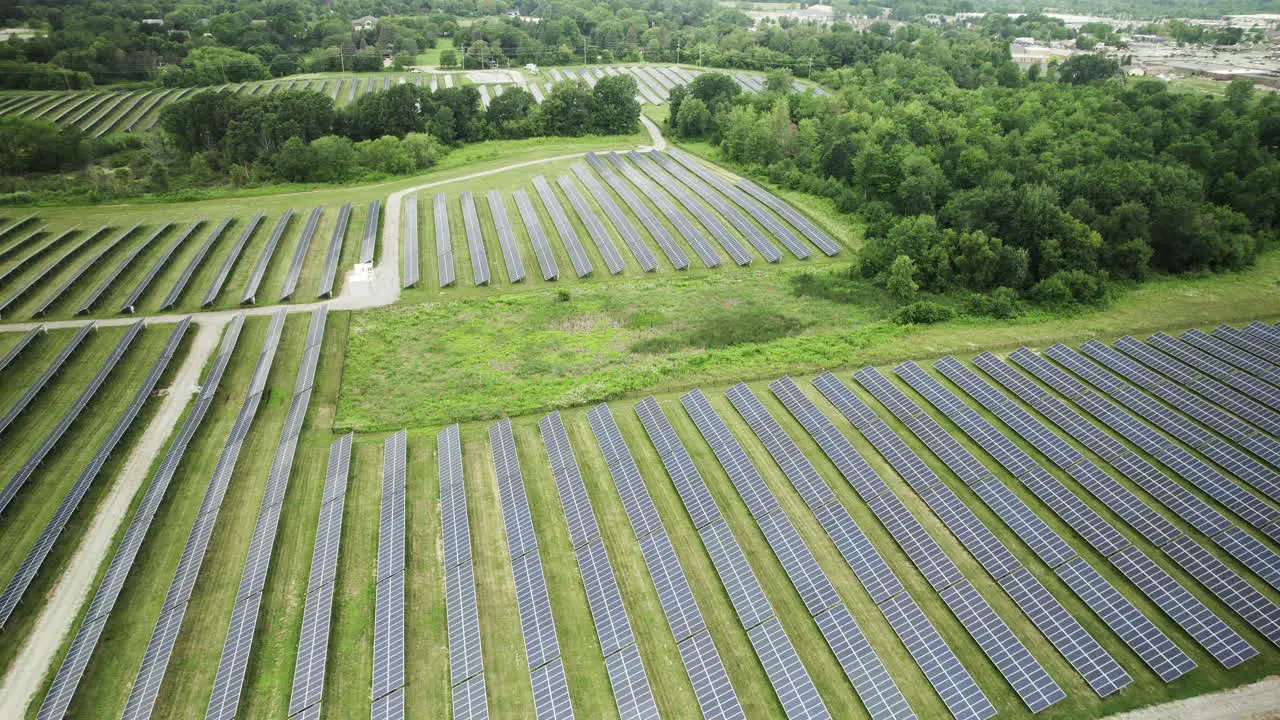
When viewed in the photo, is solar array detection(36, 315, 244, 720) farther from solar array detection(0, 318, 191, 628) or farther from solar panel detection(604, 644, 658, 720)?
solar panel detection(604, 644, 658, 720)

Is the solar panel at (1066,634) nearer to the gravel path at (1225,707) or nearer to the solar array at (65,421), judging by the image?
the gravel path at (1225,707)

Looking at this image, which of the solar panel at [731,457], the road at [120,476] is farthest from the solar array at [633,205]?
the solar panel at [731,457]

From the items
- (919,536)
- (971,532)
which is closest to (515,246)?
(919,536)

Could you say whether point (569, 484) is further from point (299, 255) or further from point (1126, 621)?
point (299, 255)

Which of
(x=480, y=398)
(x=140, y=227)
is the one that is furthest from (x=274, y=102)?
(x=480, y=398)

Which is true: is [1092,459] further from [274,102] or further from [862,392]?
[274,102]

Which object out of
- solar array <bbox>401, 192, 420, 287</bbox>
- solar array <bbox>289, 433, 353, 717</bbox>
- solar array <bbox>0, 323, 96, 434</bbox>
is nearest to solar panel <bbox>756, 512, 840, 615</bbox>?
solar array <bbox>289, 433, 353, 717</bbox>
